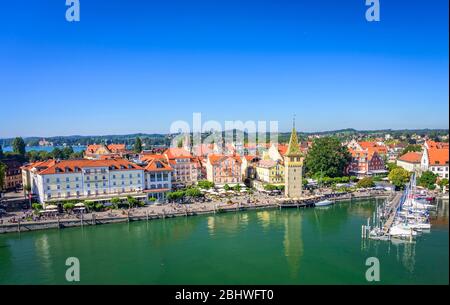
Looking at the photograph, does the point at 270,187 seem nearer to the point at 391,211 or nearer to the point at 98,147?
the point at 391,211

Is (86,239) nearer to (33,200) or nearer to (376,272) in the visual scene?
(33,200)

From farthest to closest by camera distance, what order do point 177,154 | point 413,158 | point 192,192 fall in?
point 177,154, point 413,158, point 192,192

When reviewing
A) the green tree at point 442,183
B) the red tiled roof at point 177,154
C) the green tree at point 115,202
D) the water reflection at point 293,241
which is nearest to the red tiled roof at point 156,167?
the green tree at point 115,202

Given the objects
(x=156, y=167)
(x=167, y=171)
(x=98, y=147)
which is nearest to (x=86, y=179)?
(x=156, y=167)

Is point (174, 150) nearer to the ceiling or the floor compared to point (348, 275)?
nearer to the ceiling

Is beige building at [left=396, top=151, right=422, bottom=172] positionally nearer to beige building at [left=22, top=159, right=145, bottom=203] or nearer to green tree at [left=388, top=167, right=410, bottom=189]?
green tree at [left=388, top=167, right=410, bottom=189]

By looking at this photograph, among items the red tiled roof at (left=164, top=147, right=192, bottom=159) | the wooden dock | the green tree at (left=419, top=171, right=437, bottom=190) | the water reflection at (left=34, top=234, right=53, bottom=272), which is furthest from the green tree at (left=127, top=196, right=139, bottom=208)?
the green tree at (left=419, top=171, right=437, bottom=190)
